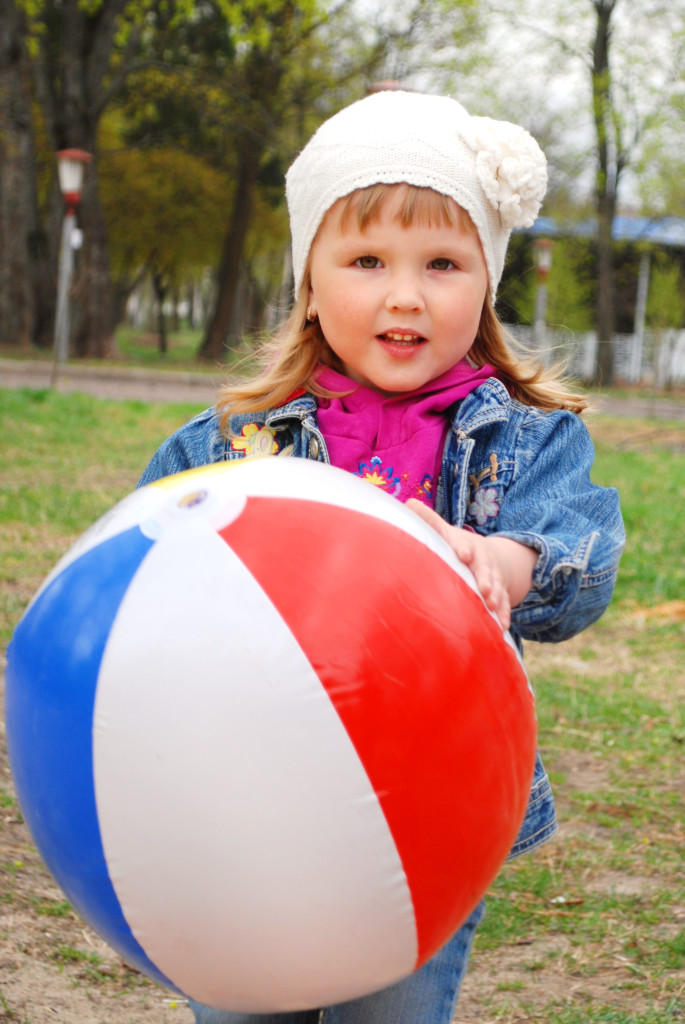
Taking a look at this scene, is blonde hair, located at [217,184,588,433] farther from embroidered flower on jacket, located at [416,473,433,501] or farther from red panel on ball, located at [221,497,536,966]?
red panel on ball, located at [221,497,536,966]

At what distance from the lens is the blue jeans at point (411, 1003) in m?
2.14

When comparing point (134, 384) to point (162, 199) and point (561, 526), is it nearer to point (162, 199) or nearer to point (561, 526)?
point (162, 199)

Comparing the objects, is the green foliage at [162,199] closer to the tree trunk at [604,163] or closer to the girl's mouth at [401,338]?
the tree trunk at [604,163]

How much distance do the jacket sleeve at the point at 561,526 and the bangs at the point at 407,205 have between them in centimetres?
45

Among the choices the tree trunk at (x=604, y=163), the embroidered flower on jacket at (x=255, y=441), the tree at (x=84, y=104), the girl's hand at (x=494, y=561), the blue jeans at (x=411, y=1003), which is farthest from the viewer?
the tree trunk at (x=604, y=163)

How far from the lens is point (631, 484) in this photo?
11.2 meters

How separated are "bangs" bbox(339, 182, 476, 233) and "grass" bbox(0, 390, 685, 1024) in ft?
6.31

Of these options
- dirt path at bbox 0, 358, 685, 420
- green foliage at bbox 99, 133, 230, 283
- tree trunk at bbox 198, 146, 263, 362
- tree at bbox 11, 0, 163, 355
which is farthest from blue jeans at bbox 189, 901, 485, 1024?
green foliage at bbox 99, 133, 230, 283

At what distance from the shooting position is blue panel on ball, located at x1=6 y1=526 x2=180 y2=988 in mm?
1658

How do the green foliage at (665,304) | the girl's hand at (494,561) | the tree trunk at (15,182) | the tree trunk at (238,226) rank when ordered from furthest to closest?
the tree trunk at (238,226)
the green foliage at (665,304)
the tree trunk at (15,182)
the girl's hand at (494,561)

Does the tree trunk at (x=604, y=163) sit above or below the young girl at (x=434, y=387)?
above

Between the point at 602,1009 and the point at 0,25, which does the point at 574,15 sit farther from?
the point at 602,1009

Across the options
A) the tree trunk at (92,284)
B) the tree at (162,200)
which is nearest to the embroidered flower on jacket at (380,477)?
the tree trunk at (92,284)

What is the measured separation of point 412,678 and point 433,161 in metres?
1.12
